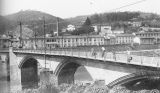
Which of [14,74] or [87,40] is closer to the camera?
[14,74]

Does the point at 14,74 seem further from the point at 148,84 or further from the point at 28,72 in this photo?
the point at 148,84

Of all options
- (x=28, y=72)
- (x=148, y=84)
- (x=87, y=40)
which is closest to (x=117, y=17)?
(x=87, y=40)

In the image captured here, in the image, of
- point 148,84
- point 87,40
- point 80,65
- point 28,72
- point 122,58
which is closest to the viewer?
point 122,58

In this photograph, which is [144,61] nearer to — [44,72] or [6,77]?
[44,72]

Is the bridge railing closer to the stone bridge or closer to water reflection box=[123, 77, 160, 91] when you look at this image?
the stone bridge

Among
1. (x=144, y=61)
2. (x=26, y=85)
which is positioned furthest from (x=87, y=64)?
(x=26, y=85)

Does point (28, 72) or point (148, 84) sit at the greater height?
point (148, 84)

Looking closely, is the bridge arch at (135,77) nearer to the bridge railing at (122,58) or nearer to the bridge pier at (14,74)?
the bridge railing at (122,58)

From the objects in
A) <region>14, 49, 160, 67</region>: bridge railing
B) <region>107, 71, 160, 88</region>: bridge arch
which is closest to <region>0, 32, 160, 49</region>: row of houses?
<region>14, 49, 160, 67</region>: bridge railing
